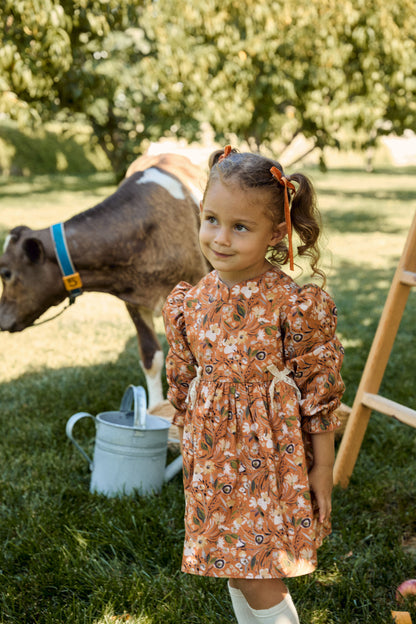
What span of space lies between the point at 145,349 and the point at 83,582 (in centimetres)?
182

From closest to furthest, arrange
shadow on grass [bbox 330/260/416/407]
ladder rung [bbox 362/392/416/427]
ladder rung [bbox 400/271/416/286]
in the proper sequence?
ladder rung [bbox 362/392/416/427], ladder rung [bbox 400/271/416/286], shadow on grass [bbox 330/260/416/407]

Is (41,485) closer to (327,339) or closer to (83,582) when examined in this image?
(83,582)

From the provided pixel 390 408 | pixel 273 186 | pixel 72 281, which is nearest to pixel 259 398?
pixel 273 186

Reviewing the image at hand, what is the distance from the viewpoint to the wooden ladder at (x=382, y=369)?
9.48ft

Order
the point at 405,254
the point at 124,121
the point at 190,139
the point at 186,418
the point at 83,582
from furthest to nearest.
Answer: the point at 124,121 → the point at 190,139 → the point at 405,254 → the point at 83,582 → the point at 186,418

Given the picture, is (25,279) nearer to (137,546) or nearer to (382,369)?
(137,546)

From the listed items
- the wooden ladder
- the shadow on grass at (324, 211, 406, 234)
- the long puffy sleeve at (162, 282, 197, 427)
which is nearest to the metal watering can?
the wooden ladder

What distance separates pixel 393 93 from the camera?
35.9 ft

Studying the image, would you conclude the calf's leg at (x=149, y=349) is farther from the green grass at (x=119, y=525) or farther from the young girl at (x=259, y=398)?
the young girl at (x=259, y=398)

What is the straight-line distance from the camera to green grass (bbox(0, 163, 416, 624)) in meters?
2.38

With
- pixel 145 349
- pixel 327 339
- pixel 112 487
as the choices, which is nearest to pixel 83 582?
pixel 112 487

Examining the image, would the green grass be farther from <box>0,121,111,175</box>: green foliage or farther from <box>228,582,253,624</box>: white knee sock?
<box>0,121,111,175</box>: green foliage

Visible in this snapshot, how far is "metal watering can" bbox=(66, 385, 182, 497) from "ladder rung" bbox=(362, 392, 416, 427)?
3.21 ft

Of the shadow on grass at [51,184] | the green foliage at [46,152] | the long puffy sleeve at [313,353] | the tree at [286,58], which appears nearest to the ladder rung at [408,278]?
the long puffy sleeve at [313,353]
